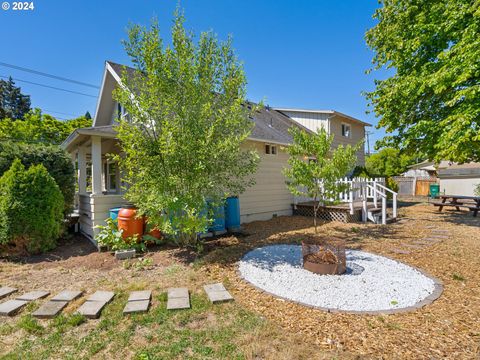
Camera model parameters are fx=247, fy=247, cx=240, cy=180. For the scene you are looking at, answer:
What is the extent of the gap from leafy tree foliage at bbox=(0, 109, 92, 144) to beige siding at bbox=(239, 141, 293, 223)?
19232mm

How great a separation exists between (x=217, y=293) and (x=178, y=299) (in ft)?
1.82

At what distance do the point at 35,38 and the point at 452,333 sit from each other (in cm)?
1694

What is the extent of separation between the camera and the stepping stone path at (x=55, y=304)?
3139 mm

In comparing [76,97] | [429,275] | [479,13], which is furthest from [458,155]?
[76,97]

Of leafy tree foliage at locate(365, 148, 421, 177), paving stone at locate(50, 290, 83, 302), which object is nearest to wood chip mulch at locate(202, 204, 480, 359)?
paving stone at locate(50, 290, 83, 302)

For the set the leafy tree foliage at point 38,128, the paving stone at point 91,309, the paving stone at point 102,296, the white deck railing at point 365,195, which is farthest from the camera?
the leafy tree foliage at point 38,128

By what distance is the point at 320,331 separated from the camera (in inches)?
107

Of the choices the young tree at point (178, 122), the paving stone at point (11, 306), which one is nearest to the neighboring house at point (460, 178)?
the young tree at point (178, 122)

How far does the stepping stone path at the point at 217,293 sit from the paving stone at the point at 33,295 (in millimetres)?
2461

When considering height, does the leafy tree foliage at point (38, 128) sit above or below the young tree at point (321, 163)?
above

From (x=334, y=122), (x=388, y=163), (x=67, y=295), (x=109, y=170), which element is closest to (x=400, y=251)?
(x=67, y=295)

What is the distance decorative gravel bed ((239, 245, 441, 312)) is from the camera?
3.38 meters

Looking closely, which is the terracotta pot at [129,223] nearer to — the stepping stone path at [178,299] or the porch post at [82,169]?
the stepping stone path at [178,299]

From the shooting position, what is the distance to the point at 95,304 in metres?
3.33
